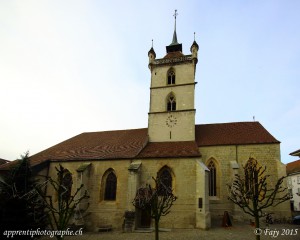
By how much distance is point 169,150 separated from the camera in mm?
20781

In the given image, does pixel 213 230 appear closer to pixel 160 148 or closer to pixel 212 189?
pixel 212 189

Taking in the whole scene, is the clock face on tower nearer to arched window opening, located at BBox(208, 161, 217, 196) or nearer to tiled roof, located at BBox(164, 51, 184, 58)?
arched window opening, located at BBox(208, 161, 217, 196)

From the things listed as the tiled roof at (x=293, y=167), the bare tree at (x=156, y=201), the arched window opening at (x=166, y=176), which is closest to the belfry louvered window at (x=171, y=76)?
the arched window opening at (x=166, y=176)

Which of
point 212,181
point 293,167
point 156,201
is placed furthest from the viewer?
point 293,167

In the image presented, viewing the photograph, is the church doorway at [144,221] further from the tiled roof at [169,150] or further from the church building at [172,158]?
the tiled roof at [169,150]

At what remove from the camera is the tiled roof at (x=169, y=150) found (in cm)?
1972

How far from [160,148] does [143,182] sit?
140 inches

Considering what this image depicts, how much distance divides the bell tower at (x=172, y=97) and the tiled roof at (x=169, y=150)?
76cm

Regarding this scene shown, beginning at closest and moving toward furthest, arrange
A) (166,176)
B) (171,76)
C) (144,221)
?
(144,221) → (166,176) → (171,76)

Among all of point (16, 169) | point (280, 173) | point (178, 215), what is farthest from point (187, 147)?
point (16, 169)

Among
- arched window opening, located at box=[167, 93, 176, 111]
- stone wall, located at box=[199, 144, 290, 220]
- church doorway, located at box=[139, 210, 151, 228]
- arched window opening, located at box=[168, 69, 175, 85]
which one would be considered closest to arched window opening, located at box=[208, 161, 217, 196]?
stone wall, located at box=[199, 144, 290, 220]

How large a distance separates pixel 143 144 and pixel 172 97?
604 cm

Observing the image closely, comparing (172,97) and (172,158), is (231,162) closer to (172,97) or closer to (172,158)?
(172,158)

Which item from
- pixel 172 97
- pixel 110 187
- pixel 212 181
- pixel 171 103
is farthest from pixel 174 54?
pixel 110 187
